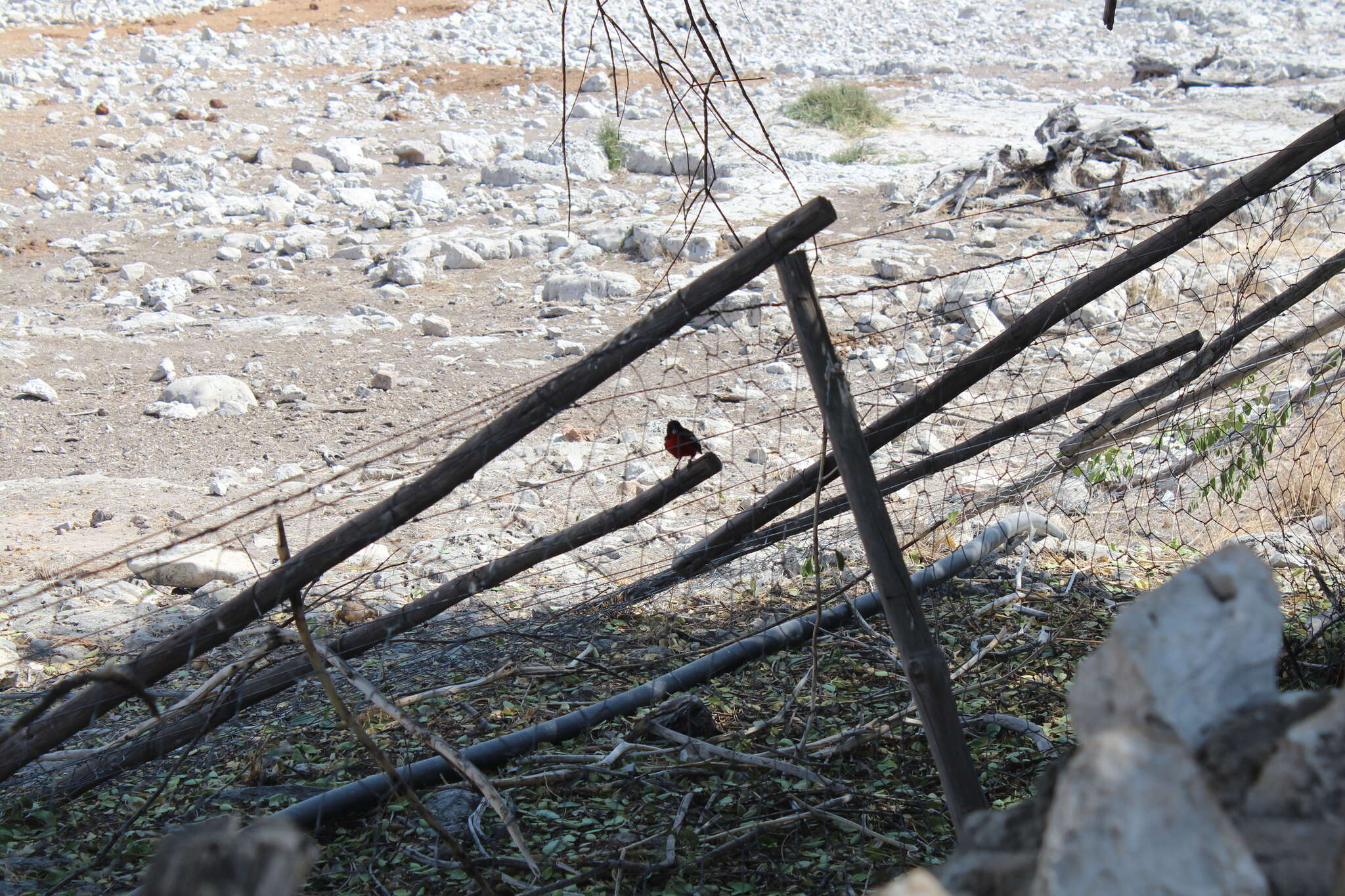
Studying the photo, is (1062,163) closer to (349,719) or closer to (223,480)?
(223,480)

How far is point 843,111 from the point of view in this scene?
12562 mm

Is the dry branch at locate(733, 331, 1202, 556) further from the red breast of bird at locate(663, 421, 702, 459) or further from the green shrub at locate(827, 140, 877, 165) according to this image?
the green shrub at locate(827, 140, 877, 165)

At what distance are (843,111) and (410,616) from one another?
11.8m

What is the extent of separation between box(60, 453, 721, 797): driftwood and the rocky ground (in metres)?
0.30

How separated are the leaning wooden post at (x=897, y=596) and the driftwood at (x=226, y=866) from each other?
1.23m

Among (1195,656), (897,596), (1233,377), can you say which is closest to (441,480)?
(897,596)

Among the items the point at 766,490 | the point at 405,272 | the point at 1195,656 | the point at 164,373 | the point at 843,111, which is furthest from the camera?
the point at 843,111

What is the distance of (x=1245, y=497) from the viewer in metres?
4.12

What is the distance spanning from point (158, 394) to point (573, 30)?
14997 millimetres

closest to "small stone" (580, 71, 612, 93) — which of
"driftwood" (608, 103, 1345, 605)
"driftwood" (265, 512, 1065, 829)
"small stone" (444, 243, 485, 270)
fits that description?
"small stone" (444, 243, 485, 270)

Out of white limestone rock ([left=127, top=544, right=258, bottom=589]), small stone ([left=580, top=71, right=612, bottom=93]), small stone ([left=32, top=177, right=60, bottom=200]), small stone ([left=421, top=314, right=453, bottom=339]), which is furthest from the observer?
small stone ([left=580, top=71, right=612, bottom=93])

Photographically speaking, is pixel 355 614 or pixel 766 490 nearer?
pixel 355 614

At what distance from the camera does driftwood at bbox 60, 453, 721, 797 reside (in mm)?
2031

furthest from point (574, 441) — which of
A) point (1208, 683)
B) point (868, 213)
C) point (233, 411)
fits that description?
point (868, 213)
